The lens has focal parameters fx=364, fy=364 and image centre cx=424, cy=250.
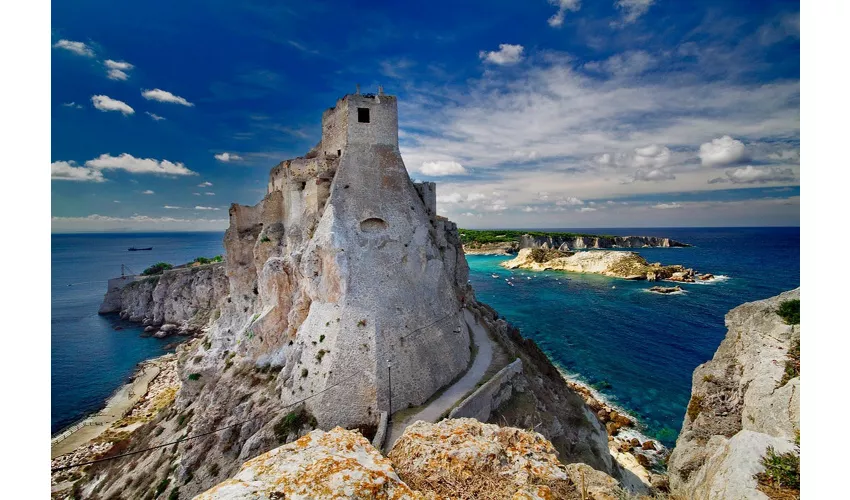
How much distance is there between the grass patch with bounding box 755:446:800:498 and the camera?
21.6 feet

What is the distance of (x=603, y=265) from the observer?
102m

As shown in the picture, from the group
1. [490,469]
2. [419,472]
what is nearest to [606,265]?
[490,469]

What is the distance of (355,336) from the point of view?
22578mm

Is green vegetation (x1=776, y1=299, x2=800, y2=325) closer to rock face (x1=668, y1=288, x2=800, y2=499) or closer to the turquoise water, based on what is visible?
rock face (x1=668, y1=288, x2=800, y2=499)

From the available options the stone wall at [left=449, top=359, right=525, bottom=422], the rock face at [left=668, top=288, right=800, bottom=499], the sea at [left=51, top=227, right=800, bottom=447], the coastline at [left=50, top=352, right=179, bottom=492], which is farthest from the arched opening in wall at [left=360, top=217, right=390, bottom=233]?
the coastline at [left=50, top=352, right=179, bottom=492]

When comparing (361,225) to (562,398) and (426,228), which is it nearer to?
(426,228)

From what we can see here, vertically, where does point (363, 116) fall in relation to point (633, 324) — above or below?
above

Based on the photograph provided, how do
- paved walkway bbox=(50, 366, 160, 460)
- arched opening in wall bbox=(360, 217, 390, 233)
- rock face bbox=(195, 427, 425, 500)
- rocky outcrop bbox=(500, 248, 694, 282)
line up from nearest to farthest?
rock face bbox=(195, 427, 425, 500)
arched opening in wall bbox=(360, 217, 390, 233)
paved walkway bbox=(50, 366, 160, 460)
rocky outcrop bbox=(500, 248, 694, 282)

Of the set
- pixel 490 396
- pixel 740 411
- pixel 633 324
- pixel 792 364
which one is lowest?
pixel 633 324

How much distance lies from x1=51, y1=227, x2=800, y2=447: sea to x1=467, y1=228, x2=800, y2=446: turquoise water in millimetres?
138

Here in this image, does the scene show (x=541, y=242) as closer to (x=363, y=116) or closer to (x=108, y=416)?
(x=363, y=116)

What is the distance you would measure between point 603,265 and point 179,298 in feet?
331

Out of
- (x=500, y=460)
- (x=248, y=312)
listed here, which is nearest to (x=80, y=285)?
(x=248, y=312)

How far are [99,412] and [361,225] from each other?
36613mm
